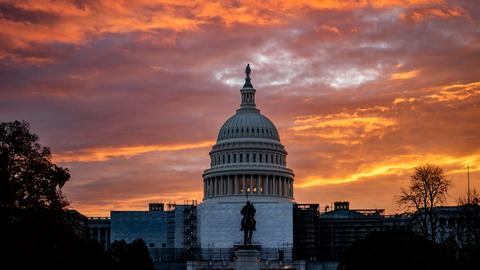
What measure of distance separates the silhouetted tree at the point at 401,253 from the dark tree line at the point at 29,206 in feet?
110

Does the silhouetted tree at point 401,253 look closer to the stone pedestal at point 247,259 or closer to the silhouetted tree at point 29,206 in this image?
the stone pedestal at point 247,259

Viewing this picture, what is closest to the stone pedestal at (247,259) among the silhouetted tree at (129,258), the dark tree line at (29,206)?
the silhouetted tree at (129,258)

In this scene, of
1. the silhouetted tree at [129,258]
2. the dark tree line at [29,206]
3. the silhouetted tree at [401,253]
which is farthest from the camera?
the silhouetted tree at [129,258]

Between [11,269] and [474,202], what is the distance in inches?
1922

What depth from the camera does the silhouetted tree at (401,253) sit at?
9714 centimetres

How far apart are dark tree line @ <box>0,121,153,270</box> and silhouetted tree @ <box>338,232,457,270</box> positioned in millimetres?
33437

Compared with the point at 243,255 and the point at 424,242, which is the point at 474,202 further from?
the point at 243,255

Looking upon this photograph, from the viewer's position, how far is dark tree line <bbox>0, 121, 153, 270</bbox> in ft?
249

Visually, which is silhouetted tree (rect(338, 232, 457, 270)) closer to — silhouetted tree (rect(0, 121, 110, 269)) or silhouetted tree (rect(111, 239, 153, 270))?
silhouetted tree (rect(111, 239, 153, 270))

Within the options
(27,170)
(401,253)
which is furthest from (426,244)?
(27,170)

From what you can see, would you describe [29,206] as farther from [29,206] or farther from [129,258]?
[129,258]

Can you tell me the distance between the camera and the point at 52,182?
81.4m

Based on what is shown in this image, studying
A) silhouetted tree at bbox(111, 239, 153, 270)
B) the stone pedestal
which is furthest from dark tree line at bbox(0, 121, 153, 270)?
silhouetted tree at bbox(111, 239, 153, 270)

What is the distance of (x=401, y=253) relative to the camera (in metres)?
109
